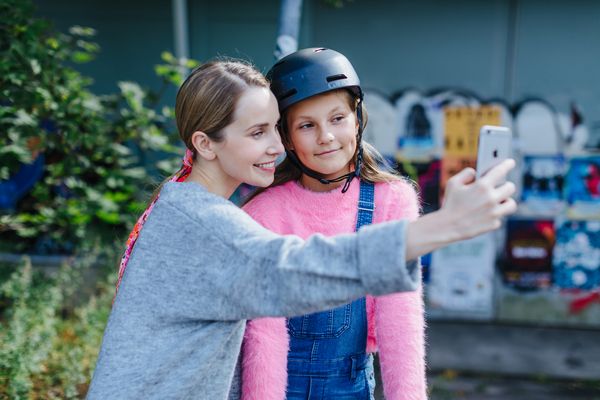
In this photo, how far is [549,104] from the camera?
16.9 ft

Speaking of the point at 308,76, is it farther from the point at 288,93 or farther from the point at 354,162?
the point at 354,162

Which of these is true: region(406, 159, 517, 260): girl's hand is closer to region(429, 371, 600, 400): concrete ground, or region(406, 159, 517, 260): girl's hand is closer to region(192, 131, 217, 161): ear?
region(192, 131, 217, 161): ear

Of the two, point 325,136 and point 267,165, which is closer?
point 267,165

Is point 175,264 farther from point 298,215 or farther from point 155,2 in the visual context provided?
point 155,2

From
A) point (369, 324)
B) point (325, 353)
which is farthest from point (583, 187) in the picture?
point (325, 353)

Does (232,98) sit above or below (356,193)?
above

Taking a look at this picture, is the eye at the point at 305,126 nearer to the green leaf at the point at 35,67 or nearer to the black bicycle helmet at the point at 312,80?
the black bicycle helmet at the point at 312,80

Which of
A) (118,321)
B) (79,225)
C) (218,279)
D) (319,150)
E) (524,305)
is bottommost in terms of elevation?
(524,305)

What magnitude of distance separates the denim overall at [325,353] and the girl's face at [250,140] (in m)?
0.43

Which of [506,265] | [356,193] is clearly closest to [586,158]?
[506,265]

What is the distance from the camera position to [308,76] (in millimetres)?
1656

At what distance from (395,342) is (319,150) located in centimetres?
62

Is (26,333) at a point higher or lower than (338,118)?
lower

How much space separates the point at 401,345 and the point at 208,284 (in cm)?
→ 69
